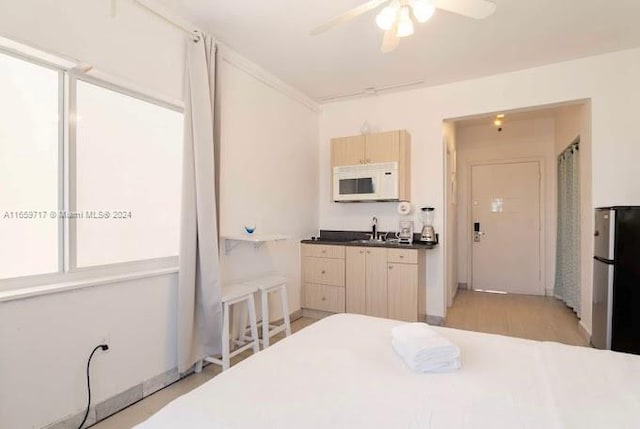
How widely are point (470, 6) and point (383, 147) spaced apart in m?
2.13

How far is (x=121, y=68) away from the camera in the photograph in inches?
83.6

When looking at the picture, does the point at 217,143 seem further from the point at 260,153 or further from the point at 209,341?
the point at 209,341

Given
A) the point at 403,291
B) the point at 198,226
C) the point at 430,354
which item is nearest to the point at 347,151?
the point at 403,291

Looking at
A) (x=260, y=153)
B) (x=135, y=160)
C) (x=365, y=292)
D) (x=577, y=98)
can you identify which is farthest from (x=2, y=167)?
(x=577, y=98)

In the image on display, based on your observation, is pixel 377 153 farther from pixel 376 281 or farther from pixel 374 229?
pixel 376 281

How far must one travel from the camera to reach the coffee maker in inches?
146

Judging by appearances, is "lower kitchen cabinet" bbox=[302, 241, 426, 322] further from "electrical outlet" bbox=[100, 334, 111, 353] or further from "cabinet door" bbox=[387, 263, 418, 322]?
"electrical outlet" bbox=[100, 334, 111, 353]

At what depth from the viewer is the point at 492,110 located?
11.5ft

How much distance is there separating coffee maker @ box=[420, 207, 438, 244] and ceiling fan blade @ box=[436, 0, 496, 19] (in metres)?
2.27

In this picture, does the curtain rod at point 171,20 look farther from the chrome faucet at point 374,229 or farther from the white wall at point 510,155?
the white wall at point 510,155

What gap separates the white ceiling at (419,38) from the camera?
2348 millimetres

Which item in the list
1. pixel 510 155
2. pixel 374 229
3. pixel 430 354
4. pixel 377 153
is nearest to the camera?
pixel 430 354

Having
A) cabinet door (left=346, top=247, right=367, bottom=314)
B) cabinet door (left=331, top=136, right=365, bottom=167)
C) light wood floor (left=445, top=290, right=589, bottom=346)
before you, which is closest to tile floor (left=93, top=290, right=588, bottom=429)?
light wood floor (left=445, top=290, right=589, bottom=346)

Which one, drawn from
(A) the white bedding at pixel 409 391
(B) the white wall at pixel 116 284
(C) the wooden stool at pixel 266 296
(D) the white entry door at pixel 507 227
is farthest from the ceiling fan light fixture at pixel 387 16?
(D) the white entry door at pixel 507 227
